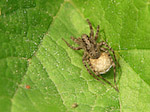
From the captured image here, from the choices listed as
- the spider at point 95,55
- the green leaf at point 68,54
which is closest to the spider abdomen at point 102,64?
the spider at point 95,55

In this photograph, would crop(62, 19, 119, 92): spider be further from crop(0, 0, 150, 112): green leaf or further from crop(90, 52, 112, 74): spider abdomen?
crop(0, 0, 150, 112): green leaf

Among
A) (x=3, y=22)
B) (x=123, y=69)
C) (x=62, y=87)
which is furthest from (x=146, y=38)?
(x=3, y=22)

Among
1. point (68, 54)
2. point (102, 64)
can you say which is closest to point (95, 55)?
point (102, 64)

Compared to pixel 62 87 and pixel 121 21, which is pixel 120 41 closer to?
pixel 121 21

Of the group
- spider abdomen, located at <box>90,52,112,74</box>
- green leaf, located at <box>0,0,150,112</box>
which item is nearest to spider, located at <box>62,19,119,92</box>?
spider abdomen, located at <box>90,52,112,74</box>

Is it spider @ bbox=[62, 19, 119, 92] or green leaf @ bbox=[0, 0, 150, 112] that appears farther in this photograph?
spider @ bbox=[62, 19, 119, 92]

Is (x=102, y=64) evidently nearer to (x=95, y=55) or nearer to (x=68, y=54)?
(x=95, y=55)
